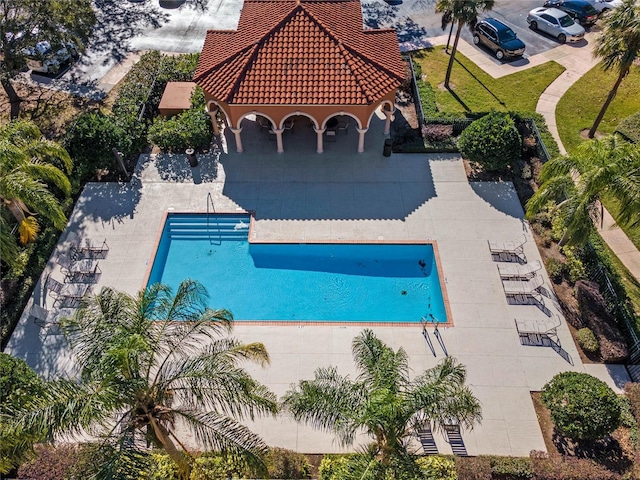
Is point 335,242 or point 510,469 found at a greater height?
point 335,242

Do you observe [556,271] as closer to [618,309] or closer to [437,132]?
[618,309]

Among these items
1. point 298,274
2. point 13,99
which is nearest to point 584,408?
point 298,274

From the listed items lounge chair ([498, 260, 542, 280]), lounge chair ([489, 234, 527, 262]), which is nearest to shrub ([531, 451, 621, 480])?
lounge chair ([498, 260, 542, 280])

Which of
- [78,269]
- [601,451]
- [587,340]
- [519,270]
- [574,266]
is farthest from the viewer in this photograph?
[78,269]

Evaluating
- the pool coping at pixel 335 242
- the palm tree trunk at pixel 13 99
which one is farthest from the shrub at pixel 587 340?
the palm tree trunk at pixel 13 99

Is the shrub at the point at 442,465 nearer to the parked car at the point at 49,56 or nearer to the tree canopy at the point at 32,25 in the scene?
the tree canopy at the point at 32,25
